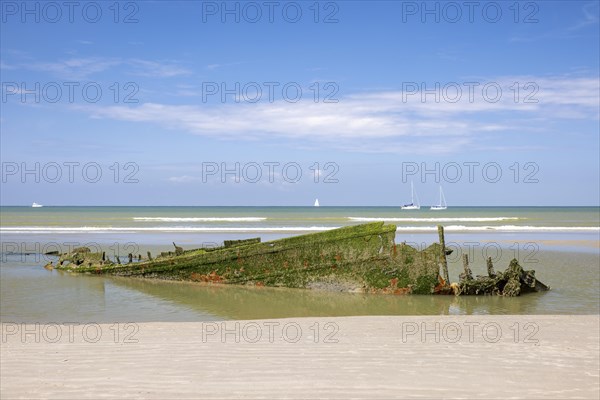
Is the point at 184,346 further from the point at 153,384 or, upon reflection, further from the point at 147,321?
the point at 147,321

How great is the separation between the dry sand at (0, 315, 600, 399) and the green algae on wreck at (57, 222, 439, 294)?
279 cm

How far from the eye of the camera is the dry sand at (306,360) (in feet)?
16.3

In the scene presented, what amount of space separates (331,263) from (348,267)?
1.31 ft

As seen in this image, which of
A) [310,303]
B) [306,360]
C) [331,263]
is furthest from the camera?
[331,263]

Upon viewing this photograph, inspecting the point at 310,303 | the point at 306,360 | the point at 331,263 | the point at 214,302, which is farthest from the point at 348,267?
the point at 306,360

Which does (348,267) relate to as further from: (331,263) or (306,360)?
(306,360)

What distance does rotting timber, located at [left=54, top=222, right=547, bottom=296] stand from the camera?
1095 cm

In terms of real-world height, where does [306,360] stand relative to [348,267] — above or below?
below

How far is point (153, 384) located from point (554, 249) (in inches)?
814

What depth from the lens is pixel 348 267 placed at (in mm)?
11469

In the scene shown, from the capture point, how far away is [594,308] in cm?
971

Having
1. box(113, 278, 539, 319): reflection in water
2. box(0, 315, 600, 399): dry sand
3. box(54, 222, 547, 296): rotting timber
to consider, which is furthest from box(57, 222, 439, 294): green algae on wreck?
box(0, 315, 600, 399): dry sand

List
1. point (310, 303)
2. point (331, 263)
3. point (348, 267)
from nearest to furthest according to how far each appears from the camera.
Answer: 1. point (310, 303)
2. point (348, 267)
3. point (331, 263)

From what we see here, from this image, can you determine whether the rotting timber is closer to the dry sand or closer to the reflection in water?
the reflection in water
